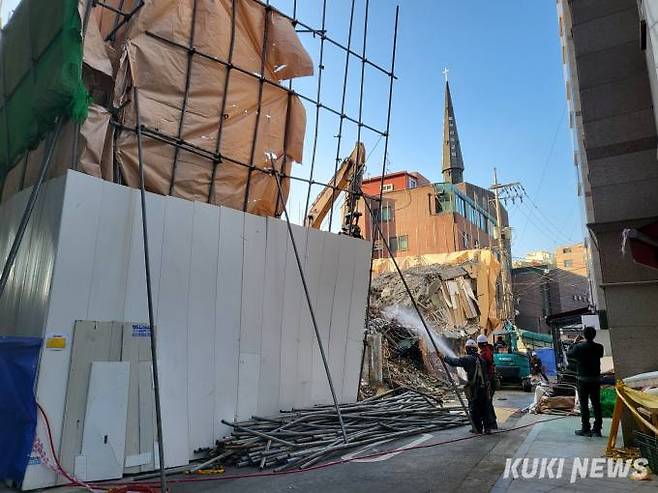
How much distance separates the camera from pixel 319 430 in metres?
7.41

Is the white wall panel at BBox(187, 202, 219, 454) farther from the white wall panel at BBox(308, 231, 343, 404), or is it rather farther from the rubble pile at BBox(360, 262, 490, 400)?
the rubble pile at BBox(360, 262, 490, 400)

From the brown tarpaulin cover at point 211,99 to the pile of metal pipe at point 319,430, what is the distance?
406 cm

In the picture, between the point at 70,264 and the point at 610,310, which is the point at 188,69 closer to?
the point at 70,264

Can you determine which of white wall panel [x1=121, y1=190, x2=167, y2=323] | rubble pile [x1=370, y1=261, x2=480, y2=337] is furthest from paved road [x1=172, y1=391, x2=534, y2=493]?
rubble pile [x1=370, y1=261, x2=480, y2=337]

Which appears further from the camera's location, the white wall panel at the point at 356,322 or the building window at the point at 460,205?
the building window at the point at 460,205

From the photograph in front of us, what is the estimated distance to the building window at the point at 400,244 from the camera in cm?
4100

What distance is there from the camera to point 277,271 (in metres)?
8.77

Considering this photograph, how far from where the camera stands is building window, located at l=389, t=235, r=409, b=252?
4100cm

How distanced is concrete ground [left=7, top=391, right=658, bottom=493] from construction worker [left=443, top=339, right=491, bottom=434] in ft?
1.06

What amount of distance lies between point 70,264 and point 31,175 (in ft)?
9.94

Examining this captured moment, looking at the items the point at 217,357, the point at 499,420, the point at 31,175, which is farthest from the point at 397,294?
the point at 31,175

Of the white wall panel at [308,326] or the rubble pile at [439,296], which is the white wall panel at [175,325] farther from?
the rubble pile at [439,296]

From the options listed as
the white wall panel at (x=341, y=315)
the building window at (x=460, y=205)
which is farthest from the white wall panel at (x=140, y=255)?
the building window at (x=460, y=205)

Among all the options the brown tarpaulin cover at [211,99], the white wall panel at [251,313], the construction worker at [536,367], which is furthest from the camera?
the construction worker at [536,367]
